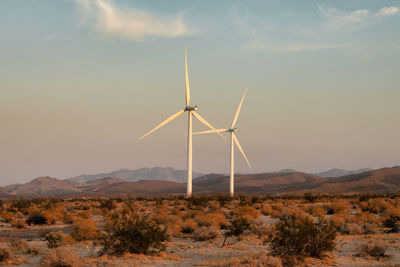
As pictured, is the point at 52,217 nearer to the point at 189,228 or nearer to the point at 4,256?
the point at 189,228

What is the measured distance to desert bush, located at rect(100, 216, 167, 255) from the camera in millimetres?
17858

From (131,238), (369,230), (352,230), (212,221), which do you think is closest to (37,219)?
(212,221)

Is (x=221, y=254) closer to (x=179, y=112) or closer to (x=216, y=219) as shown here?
(x=216, y=219)

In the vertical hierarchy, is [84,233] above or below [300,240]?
below

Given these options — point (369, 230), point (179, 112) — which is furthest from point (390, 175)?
point (369, 230)

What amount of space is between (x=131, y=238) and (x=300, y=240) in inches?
276

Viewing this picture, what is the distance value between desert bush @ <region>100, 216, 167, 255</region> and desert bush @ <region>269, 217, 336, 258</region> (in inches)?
198

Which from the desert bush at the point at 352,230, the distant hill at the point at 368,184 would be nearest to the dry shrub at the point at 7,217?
the desert bush at the point at 352,230

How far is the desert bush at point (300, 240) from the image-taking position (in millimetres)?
17156

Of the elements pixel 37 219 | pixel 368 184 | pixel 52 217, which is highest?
pixel 368 184

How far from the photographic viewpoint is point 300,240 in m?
17.2

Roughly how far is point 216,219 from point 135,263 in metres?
12.7

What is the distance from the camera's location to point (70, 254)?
50.2ft

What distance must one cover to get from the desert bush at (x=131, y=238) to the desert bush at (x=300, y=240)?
503 cm
